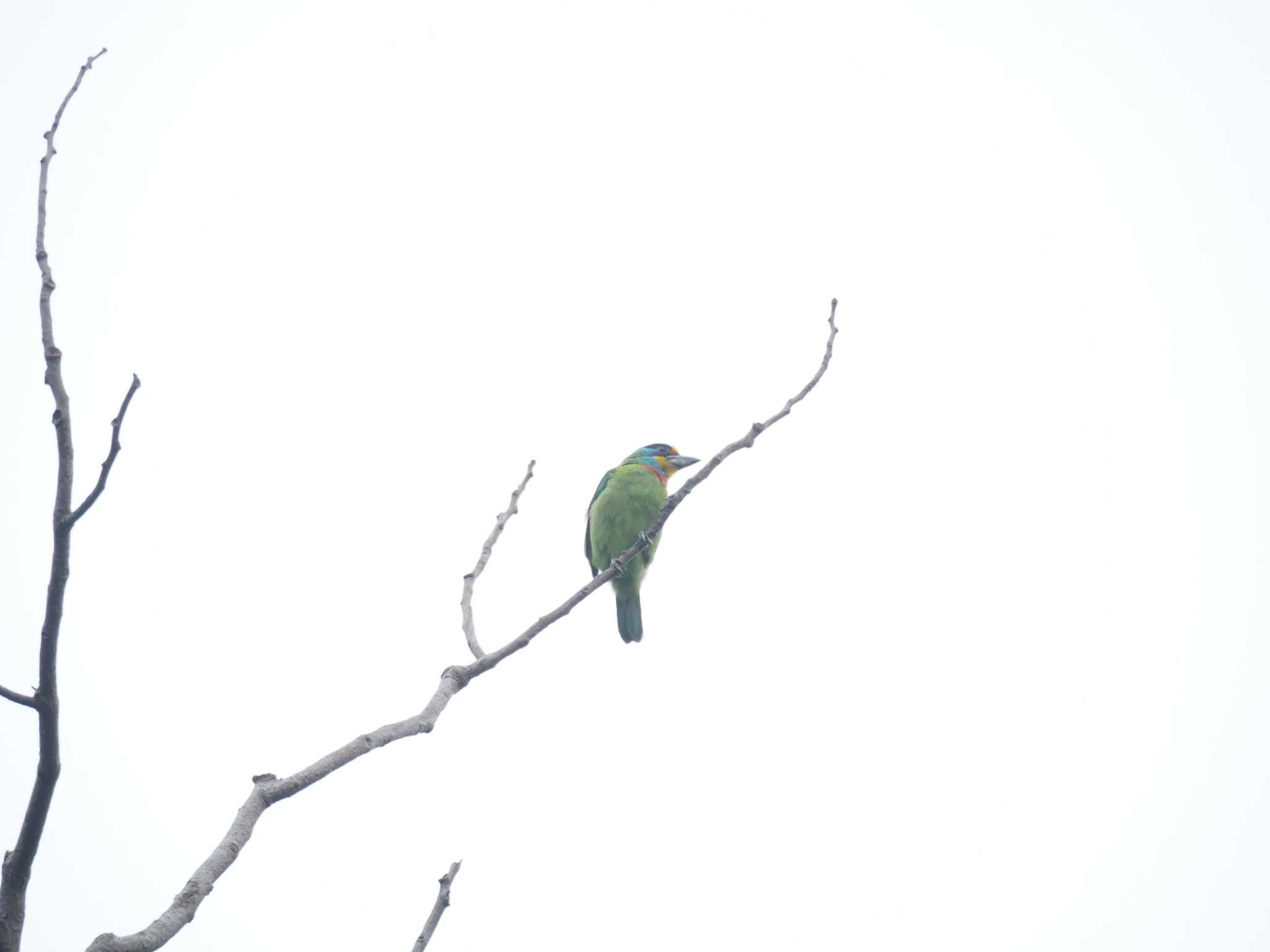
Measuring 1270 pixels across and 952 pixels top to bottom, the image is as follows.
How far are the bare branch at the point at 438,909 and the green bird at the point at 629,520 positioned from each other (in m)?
5.18

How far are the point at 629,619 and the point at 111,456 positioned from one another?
6.06 metres

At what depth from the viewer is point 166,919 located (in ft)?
6.50

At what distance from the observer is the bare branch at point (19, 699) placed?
2.05 meters

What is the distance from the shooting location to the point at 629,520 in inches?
305

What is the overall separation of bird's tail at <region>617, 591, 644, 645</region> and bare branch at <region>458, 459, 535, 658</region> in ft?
14.4

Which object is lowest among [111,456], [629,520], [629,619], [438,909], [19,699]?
[438,909]

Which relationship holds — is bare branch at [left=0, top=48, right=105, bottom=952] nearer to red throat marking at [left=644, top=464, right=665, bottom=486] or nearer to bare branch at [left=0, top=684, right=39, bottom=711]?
bare branch at [left=0, top=684, right=39, bottom=711]

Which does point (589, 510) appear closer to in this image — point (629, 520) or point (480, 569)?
point (629, 520)

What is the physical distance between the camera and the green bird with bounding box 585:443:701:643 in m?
7.72

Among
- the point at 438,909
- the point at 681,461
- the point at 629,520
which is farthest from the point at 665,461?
the point at 438,909

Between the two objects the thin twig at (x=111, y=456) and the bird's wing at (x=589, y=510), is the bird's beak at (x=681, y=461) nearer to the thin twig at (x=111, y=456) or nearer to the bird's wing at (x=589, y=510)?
the bird's wing at (x=589, y=510)

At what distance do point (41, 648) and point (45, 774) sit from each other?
0.24m

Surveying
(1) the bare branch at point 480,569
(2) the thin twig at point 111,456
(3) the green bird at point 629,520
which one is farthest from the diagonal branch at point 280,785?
(3) the green bird at point 629,520

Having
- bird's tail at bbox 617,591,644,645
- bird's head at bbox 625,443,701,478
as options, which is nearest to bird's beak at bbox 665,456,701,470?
bird's head at bbox 625,443,701,478
